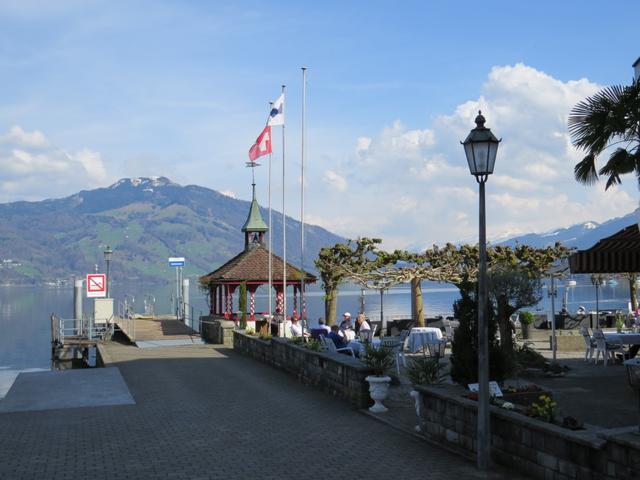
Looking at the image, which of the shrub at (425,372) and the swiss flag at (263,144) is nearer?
the shrub at (425,372)

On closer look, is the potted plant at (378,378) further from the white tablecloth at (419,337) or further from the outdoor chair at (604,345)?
the white tablecloth at (419,337)

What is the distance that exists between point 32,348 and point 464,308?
7816 centimetres

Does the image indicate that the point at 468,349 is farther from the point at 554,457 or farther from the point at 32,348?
the point at 32,348

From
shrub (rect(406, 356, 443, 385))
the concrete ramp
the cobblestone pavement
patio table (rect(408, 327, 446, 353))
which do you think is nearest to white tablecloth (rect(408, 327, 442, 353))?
patio table (rect(408, 327, 446, 353))

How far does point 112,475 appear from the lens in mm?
8547

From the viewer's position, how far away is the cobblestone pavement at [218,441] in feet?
28.6

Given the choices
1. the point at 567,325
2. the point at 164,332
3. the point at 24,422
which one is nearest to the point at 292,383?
the point at 24,422

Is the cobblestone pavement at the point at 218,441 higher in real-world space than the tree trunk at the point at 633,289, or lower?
lower

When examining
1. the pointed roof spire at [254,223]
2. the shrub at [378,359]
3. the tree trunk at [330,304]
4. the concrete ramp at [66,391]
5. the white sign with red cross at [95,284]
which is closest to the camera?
the shrub at [378,359]

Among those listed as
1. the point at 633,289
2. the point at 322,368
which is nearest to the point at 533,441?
the point at 322,368

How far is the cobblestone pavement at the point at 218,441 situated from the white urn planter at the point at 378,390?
329mm

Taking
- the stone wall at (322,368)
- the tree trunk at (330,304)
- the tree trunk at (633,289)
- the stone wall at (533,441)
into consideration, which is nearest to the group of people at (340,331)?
the stone wall at (322,368)

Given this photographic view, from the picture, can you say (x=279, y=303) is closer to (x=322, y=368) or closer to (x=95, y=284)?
→ (x=95, y=284)

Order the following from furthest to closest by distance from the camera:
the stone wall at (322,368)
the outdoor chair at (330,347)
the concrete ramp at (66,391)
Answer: the outdoor chair at (330,347)
the concrete ramp at (66,391)
the stone wall at (322,368)
